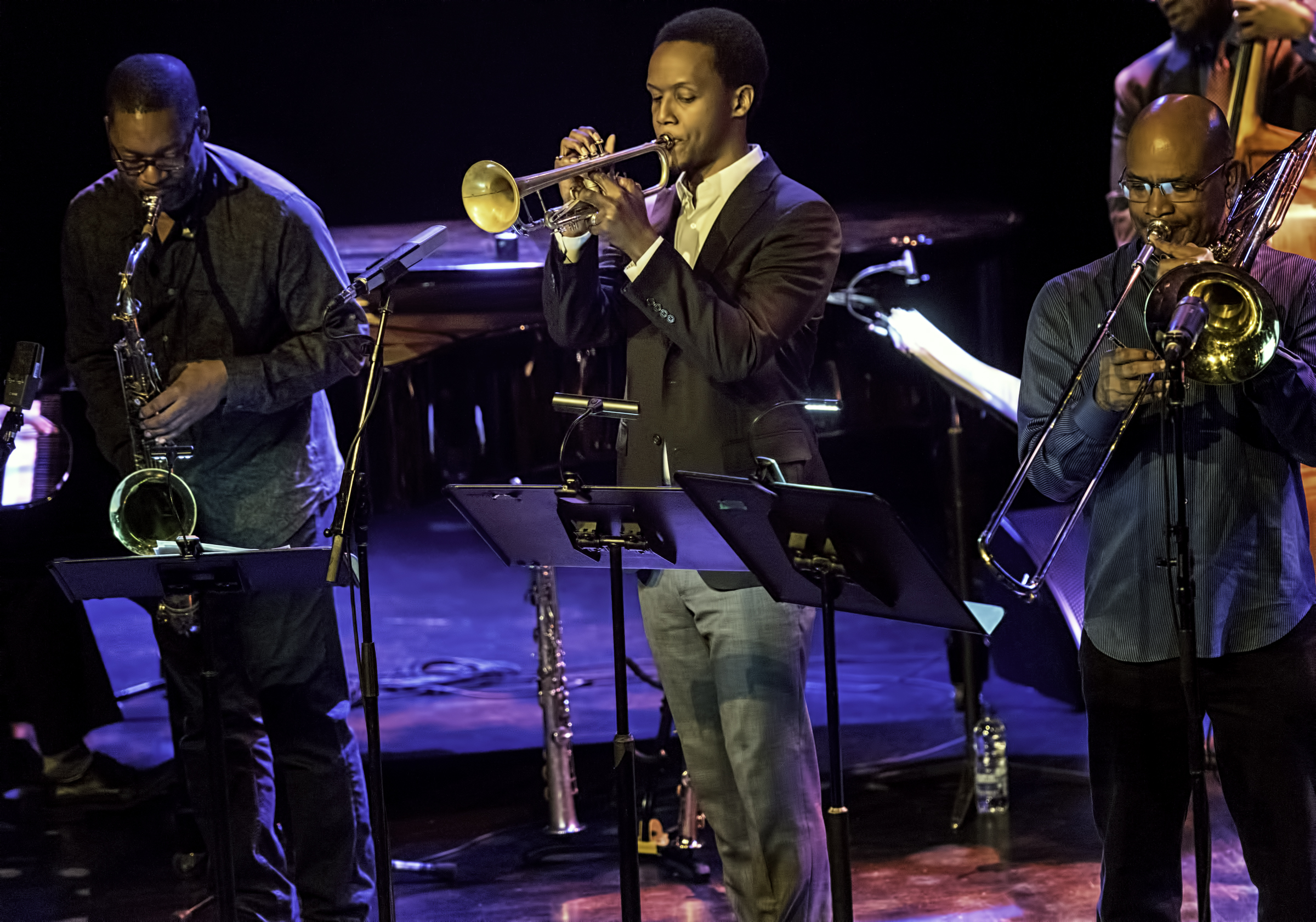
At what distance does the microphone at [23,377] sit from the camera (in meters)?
3.30

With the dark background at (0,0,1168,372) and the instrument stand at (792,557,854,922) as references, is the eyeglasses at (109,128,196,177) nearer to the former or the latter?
the instrument stand at (792,557,854,922)

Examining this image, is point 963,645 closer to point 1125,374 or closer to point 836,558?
point 1125,374

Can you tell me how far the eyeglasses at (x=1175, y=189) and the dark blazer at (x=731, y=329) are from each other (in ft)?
1.92

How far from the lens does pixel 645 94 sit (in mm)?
6633

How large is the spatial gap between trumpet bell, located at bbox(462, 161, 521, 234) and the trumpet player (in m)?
0.13

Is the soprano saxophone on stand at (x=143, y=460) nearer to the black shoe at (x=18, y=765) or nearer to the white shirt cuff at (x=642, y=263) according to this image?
the white shirt cuff at (x=642, y=263)

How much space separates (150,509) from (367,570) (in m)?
0.72

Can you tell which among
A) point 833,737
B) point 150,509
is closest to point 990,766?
point 833,737

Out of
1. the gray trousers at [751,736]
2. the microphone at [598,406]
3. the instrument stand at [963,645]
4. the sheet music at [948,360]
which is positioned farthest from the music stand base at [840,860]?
the sheet music at [948,360]

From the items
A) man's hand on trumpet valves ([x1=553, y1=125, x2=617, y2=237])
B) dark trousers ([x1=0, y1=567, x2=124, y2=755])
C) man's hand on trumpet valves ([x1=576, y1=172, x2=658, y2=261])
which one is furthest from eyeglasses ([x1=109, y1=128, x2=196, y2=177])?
dark trousers ([x1=0, y1=567, x2=124, y2=755])

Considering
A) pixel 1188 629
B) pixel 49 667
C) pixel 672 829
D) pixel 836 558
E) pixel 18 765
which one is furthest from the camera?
pixel 18 765

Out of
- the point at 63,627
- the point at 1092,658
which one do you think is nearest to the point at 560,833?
the point at 63,627

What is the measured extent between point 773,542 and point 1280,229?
2.46m

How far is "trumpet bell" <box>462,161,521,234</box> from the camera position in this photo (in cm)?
304
